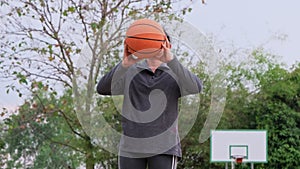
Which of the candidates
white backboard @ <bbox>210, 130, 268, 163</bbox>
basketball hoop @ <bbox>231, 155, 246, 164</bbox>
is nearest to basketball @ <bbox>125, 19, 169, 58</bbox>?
white backboard @ <bbox>210, 130, 268, 163</bbox>

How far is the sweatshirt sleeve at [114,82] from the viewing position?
2.06 metres

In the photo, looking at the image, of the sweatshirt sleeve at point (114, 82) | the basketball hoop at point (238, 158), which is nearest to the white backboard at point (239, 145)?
the basketball hoop at point (238, 158)

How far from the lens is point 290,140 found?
27.0 feet

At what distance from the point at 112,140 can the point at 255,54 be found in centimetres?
625

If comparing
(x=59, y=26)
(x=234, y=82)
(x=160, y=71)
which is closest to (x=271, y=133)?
(x=234, y=82)

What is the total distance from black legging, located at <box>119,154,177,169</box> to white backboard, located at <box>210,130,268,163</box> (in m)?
5.77

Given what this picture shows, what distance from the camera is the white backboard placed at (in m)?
7.78

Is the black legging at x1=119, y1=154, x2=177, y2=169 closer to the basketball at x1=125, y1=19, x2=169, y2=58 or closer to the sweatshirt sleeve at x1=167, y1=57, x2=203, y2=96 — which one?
the sweatshirt sleeve at x1=167, y1=57, x2=203, y2=96

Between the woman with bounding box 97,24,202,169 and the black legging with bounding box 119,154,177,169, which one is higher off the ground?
the woman with bounding box 97,24,202,169

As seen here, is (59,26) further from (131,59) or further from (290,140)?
(131,59)

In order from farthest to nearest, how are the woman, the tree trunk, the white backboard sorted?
the white backboard → the tree trunk → the woman

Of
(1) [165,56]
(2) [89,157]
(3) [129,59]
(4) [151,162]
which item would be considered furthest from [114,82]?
(2) [89,157]

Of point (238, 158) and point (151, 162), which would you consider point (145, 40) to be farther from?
point (238, 158)

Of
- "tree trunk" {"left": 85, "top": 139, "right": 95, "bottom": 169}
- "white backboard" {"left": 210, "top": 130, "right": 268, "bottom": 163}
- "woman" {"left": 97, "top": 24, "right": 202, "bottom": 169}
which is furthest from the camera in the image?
"white backboard" {"left": 210, "top": 130, "right": 268, "bottom": 163}
